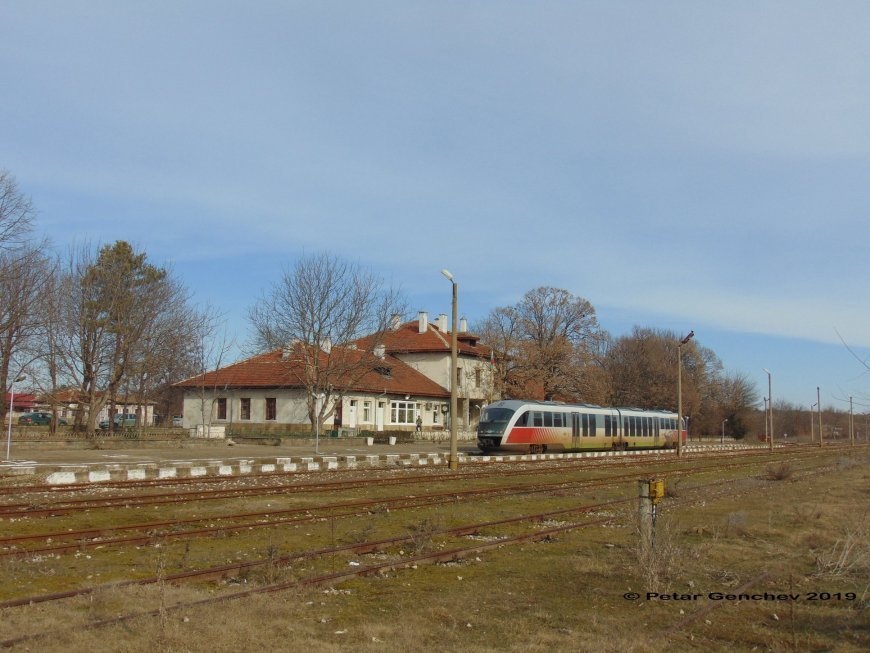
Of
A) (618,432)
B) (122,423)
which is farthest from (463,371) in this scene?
(122,423)

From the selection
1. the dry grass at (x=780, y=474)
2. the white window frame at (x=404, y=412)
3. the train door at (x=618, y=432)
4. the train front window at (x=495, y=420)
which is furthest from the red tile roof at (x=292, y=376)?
the dry grass at (x=780, y=474)

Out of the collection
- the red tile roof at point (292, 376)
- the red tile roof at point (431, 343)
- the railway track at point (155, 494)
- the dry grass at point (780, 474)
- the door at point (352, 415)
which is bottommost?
the dry grass at point (780, 474)

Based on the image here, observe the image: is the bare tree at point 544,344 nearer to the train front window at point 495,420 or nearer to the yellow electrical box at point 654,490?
the train front window at point 495,420

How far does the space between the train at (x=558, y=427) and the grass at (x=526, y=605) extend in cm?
2540

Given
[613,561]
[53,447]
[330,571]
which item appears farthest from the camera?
[53,447]

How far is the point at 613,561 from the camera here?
10.5m

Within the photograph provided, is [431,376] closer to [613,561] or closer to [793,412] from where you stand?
[613,561]

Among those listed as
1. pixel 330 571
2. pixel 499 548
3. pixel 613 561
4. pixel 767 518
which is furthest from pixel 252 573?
pixel 767 518

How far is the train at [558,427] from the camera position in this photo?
38250 millimetres

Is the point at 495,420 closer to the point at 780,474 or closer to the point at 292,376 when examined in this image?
the point at 780,474

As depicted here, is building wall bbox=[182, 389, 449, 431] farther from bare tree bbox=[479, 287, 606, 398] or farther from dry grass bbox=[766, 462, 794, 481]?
dry grass bbox=[766, 462, 794, 481]

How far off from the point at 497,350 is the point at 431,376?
6295 millimetres

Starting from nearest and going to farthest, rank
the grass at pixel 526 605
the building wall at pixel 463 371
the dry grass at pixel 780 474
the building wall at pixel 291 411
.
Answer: the grass at pixel 526 605
the dry grass at pixel 780 474
the building wall at pixel 291 411
the building wall at pixel 463 371

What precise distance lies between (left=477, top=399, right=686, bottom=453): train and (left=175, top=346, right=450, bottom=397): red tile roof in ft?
37.5
